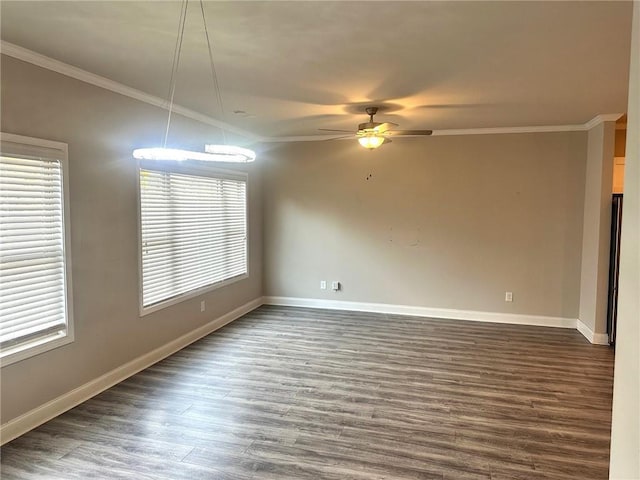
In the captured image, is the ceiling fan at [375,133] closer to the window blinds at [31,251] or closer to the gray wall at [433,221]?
the gray wall at [433,221]

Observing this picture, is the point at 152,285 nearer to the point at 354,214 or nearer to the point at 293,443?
the point at 293,443

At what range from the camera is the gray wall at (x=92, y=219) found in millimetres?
2873

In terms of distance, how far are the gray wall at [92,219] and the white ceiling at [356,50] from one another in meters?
0.27

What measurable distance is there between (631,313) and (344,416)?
7.13 ft

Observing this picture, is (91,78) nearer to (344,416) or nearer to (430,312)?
(344,416)

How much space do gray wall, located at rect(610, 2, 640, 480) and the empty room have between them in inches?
0.5

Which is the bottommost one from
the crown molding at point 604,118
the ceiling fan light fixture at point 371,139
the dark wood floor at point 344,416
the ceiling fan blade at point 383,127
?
the dark wood floor at point 344,416

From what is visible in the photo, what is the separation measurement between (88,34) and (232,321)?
397cm

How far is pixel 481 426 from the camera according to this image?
9.92 ft

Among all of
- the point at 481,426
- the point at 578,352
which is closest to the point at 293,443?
the point at 481,426

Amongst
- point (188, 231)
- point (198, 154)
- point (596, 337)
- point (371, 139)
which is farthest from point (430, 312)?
point (198, 154)

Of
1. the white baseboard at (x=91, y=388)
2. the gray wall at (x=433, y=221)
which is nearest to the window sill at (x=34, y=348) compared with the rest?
the white baseboard at (x=91, y=388)

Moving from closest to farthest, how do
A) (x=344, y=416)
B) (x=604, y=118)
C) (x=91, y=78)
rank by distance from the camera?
(x=344, y=416), (x=91, y=78), (x=604, y=118)

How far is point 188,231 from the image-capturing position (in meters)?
4.77
